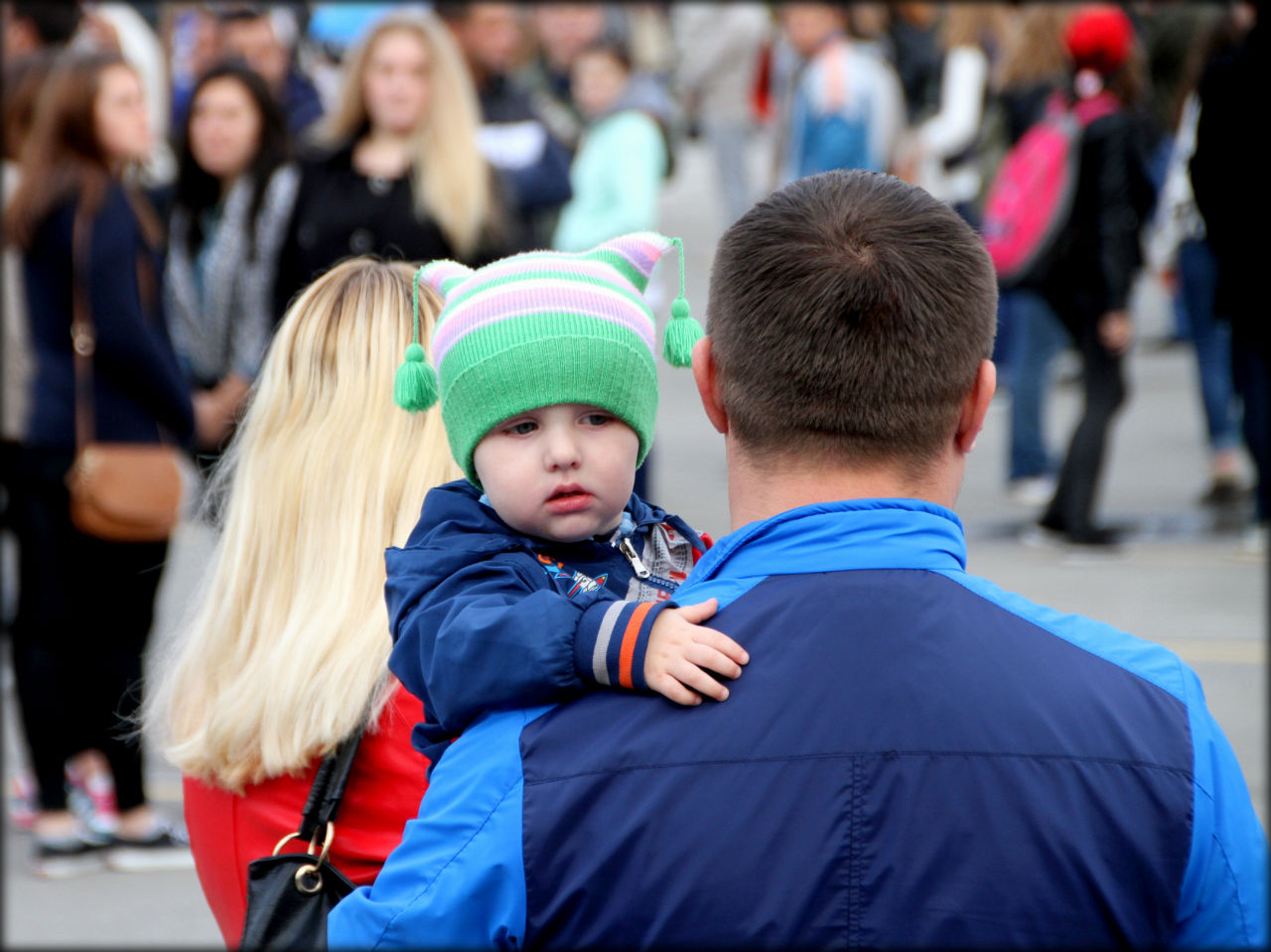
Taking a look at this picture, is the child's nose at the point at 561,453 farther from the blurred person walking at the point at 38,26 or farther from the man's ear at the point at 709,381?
the blurred person walking at the point at 38,26

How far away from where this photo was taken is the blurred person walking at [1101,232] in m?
6.87

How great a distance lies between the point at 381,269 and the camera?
2477mm

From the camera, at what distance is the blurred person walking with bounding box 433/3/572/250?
6.58m

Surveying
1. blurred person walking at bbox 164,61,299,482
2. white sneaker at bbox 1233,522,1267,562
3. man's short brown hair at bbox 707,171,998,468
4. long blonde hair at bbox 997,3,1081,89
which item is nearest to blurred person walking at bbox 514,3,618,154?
blurred person walking at bbox 164,61,299,482

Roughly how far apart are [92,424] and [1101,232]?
4.38 metres

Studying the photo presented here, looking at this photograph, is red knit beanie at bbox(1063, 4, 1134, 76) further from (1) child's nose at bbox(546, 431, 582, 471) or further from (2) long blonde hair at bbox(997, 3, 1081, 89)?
(1) child's nose at bbox(546, 431, 582, 471)

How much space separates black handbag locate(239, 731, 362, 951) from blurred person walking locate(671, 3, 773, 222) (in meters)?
11.1

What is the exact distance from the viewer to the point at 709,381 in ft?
5.39

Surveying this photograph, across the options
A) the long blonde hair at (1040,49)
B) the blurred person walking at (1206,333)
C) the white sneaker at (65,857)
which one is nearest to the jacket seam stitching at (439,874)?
the white sneaker at (65,857)

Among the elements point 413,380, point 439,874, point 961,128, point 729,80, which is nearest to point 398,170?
point 413,380

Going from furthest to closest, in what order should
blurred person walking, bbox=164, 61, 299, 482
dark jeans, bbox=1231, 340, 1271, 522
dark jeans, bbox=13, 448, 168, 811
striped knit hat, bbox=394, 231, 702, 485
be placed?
dark jeans, bbox=1231, 340, 1271, 522 → blurred person walking, bbox=164, 61, 299, 482 → dark jeans, bbox=13, 448, 168, 811 → striped knit hat, bbox=394, 231, 702, 485

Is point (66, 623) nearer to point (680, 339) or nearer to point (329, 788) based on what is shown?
point (329, 788)

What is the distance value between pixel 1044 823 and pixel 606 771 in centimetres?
38

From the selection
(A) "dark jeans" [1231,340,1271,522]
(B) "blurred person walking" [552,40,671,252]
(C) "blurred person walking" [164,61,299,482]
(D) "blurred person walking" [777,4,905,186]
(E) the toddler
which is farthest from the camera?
(D) "blurred person walking" [777,4,905,186]
